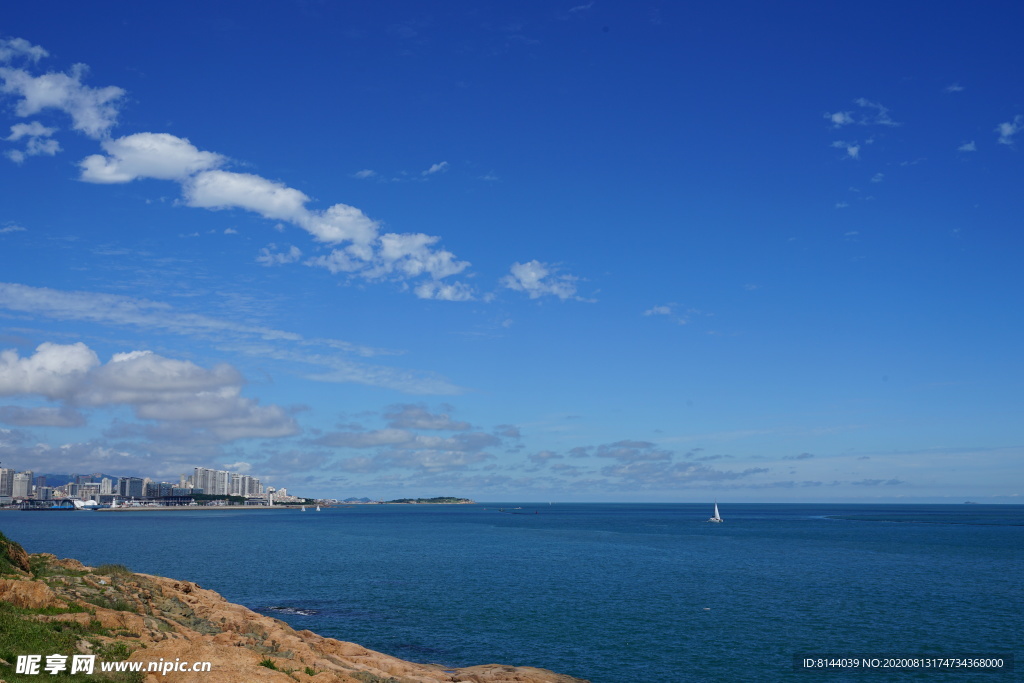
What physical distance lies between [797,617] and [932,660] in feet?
46.4

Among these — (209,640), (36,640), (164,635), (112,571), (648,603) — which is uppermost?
(36,640)

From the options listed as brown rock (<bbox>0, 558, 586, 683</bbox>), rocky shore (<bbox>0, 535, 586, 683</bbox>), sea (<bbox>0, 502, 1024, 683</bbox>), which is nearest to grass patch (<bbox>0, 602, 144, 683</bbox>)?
rocky shore (<bbox>0, 535, 586, 683</bbox>)

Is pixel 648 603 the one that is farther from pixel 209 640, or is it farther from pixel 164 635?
pixel 164 635

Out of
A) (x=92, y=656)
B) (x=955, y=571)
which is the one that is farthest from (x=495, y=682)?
(x=955, y=571)

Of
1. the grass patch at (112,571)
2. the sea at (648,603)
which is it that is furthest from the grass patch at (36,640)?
the sea at (648,603)

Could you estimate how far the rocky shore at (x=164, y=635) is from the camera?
26562 millimetres

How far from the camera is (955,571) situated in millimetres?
92875

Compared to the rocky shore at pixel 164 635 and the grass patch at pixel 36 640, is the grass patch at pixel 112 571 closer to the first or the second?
the rocky shore at pixel 164 635

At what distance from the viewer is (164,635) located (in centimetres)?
3266

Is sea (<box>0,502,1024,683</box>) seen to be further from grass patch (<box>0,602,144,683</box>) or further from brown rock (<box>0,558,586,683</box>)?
grass patch (<box>0,602,144,683</box>)

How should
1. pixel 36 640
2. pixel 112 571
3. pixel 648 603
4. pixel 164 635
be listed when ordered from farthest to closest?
pixel 648 603, pixel 112 571, pixel 164 635, pixel 36 640

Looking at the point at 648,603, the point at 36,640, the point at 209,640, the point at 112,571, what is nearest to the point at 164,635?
the point at 209,640

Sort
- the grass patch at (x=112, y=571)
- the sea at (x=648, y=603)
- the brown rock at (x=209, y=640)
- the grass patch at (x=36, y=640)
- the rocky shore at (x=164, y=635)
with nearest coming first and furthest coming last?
the grass patch at (x=36, y=640)
the rocky shore at (x=164, y=635)
the brown rock at (x=209, y=640)
the grass patch at (x=112, y=571)
the sea at (x=648, y=603)

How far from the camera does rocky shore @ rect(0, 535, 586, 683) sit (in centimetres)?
2656
